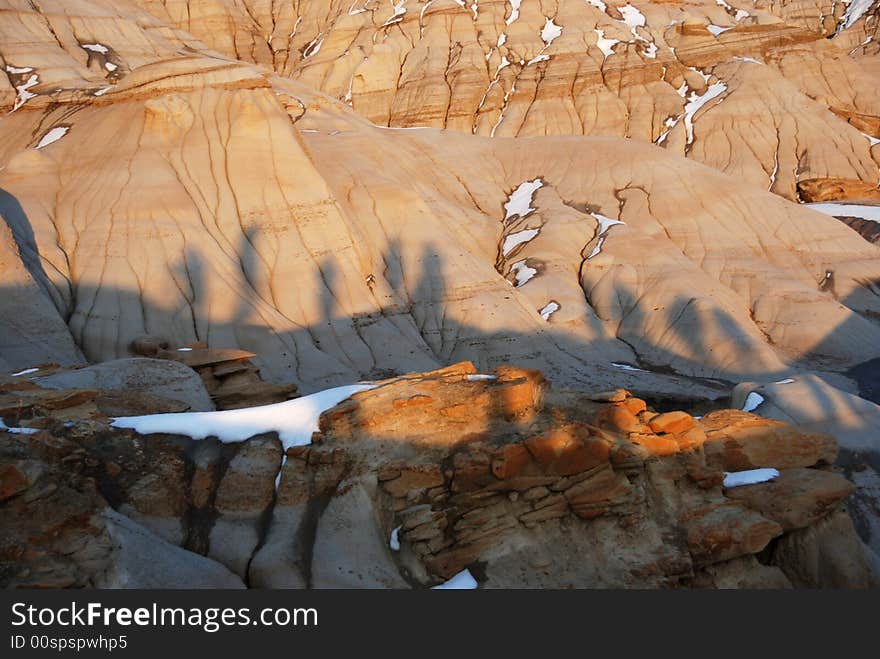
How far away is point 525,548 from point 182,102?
3544 cm

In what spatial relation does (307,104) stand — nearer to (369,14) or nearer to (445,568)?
(369,14)

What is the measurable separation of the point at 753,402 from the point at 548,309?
15512 mm

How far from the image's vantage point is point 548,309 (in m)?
45.7

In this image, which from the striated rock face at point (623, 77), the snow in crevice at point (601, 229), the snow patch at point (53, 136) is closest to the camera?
the snow patch at point (53, 136)

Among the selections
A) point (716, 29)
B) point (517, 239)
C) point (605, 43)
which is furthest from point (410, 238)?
point (716, 29)

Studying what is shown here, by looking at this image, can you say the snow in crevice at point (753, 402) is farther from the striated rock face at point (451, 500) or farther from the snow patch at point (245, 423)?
the snow patch at point (245, 423)

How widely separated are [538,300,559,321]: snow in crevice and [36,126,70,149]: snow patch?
1008 inches

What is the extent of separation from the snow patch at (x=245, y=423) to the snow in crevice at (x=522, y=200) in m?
38.3

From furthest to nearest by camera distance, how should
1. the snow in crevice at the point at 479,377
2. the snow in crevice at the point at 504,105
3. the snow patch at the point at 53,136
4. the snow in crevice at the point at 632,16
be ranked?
1. the snow in crevice at the point at 632,16
2. the snow in crevice at the point at 504,105
3. the snow patch at the point at 53,136
4. the snow in crevice at the point at 479,377

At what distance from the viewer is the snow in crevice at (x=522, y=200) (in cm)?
5594

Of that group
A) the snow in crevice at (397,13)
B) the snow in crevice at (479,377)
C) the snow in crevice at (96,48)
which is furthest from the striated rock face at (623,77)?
the snow in crevice at (479,377)

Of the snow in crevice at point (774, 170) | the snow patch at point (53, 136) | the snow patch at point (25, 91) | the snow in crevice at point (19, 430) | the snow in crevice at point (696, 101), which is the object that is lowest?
the snow in crevice at point (774, 170)

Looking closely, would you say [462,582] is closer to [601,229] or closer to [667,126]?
[601,229]

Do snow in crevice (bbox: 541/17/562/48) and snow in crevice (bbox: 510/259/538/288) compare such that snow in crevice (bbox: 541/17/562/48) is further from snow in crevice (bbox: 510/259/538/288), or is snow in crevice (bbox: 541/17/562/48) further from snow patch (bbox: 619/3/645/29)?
snow in crevice (bbox: 510/259/538/288)
